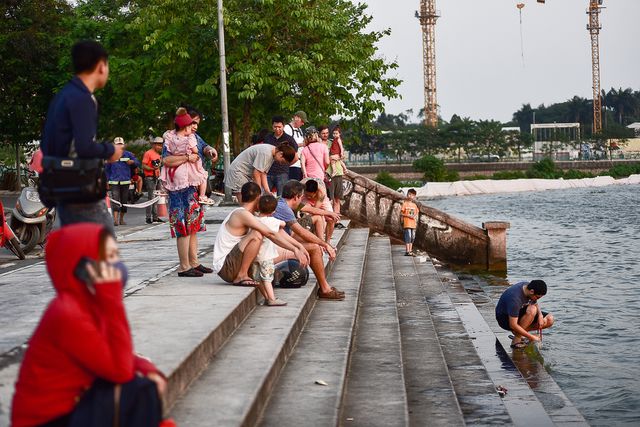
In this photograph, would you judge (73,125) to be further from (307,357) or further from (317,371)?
(307,357)

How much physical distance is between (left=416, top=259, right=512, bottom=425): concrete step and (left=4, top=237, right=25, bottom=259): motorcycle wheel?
515cm

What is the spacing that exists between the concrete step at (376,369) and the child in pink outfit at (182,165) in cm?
207

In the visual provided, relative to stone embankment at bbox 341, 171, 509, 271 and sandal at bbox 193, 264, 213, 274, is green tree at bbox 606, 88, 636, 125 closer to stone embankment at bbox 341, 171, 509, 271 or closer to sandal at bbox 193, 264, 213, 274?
stone embankment at bbox 341, 171, 509, 271

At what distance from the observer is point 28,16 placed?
1535 inches

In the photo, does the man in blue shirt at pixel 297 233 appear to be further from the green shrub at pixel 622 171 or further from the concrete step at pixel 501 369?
the green shrub at pixel 622 171

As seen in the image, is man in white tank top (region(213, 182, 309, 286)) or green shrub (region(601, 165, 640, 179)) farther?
green shrub (region(601, 165, 640, 179))

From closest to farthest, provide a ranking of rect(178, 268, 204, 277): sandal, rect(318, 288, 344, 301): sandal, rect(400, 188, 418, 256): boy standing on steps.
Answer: rect(178, 268, 204, 277): sandal
rect(318, 288, 344, 301): sandal
rect(400, 188, 418, 256): boy standing on steps

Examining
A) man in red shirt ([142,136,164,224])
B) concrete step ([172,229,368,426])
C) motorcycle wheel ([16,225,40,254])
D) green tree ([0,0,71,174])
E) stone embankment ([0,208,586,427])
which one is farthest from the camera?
green tree ([0,0,71,174])

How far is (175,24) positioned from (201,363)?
25.1 meters

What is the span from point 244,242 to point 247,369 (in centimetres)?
263

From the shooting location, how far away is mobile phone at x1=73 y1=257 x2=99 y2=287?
3.64 m

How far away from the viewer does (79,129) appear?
5312mm

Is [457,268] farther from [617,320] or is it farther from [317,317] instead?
[317,317]

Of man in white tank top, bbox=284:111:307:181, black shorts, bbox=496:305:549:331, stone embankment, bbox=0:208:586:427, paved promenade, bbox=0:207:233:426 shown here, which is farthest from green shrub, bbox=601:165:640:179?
black shorts, bbox=496:305:549:331
